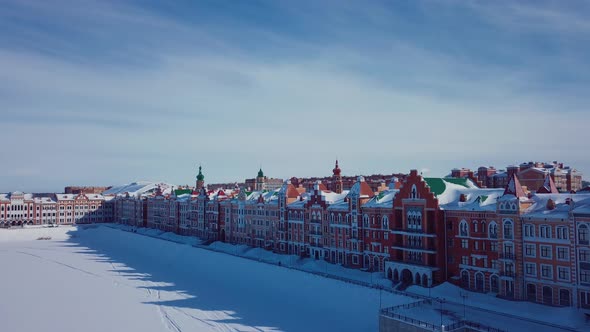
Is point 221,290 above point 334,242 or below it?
below

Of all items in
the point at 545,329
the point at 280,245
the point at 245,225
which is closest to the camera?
the point at 545,329

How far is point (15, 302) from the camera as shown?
54562 millimetres

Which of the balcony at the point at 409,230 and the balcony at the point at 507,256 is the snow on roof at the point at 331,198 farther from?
→ the balcony at the point at 507,256

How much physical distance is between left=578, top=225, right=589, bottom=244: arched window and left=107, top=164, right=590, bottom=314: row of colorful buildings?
0.08m

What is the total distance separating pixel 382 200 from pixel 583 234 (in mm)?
25859

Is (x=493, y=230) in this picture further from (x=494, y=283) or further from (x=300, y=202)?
(x=300, y=202)

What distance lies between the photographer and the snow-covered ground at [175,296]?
1785 inches

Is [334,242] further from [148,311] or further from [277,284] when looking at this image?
[148,311]

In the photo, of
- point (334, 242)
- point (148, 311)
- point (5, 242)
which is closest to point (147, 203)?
point (5, 242)

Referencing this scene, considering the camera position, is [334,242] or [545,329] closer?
[545,329]

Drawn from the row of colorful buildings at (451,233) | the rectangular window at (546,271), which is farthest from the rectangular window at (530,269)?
the rectangular window at (546,271)

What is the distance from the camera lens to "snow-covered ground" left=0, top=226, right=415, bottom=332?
45344 millimetres

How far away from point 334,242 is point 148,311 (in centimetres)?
2978

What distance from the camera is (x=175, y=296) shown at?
5547cm
